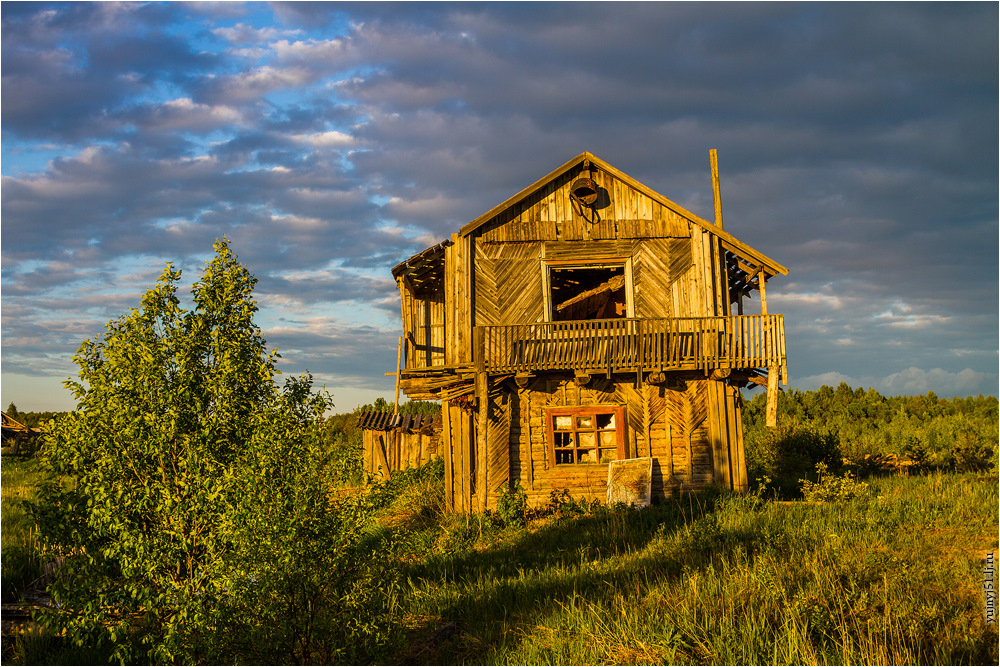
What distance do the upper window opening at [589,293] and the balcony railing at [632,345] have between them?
10.3ft

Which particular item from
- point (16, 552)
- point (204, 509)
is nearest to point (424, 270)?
point (16, 552)

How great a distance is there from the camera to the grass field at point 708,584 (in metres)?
7.83

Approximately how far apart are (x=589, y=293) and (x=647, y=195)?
4.24 metres

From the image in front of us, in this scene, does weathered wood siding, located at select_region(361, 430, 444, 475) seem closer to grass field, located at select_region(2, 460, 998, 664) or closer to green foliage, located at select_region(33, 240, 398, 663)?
grass field, located at select_region(2, 460, 998, 664)

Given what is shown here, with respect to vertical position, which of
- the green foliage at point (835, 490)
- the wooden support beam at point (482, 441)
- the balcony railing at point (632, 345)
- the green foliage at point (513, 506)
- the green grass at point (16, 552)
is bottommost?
the green grass at point (16, 552)

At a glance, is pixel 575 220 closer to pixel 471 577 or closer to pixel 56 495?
pixel 471 577

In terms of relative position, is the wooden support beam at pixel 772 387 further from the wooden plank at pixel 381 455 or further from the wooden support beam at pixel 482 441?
the wooden plank at pixel 381 455

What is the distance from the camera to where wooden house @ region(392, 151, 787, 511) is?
18.3 metres

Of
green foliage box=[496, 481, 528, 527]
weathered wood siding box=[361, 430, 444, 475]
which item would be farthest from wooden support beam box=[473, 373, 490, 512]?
weathered wood siding box=[361, 430, 444, 475]

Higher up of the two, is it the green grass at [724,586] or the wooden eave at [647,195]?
the wooden eave at [647,195]

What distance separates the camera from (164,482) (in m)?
8.49

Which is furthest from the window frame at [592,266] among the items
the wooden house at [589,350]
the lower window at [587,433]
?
the lower window at [587,433]

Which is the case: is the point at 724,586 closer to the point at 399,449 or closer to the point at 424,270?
the point at 424,270

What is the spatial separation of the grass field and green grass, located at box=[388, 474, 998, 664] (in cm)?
3
